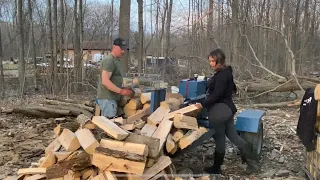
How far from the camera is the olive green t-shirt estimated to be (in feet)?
16.4

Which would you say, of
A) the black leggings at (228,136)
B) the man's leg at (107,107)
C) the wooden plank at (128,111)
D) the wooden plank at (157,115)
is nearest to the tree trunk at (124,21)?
the wooden plank at (128,111)

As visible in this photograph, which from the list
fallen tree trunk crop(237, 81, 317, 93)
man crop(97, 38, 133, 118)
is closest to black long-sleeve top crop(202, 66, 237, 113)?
man crop(97, 38, 133, 118)

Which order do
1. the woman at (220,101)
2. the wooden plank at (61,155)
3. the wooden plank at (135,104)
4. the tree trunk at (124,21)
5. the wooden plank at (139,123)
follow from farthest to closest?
the tree trunk at (124,21) < the wooden plank at (135,104) < the woman at (220,101) < the wooden plank at (139,123) < the wooden plank at (61,155)

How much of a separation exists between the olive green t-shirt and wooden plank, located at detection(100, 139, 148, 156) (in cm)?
135

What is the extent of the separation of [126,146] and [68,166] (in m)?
0.71

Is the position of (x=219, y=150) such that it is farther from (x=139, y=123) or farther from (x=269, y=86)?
(x=269, y=86)

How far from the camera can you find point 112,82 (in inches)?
203

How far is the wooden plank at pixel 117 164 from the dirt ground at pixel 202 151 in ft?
4.38

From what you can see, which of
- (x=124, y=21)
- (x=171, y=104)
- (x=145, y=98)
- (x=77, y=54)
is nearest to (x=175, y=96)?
(x=171, y=104)

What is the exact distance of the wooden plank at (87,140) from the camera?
12.7 feet

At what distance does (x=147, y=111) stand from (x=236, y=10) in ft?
45.4

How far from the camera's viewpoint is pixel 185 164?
5.43 meters

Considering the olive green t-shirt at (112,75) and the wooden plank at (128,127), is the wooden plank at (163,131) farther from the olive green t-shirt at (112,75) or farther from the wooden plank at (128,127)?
the olive green t-shirt at (112,75)

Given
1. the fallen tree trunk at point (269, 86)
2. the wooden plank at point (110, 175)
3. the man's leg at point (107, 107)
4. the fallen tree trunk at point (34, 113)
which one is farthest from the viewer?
the fallen tree trunk at point (269, 86)
